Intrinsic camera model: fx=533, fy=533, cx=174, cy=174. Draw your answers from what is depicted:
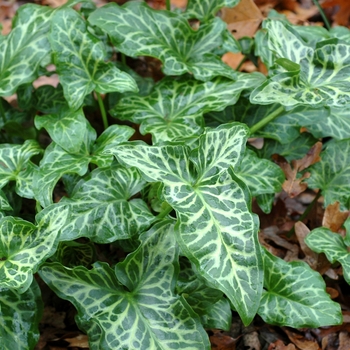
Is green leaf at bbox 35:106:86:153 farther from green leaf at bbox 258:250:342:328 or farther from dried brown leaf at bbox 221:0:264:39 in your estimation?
dried brown leaf at bbox 221:0:264:39

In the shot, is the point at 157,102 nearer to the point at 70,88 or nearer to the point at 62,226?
the point at 70,88

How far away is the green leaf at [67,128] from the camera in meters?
1.57

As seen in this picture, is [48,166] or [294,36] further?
[294,36]

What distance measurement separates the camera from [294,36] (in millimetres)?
1703

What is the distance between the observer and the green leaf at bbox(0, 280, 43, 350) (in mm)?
1369

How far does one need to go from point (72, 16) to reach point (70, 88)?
23 cm

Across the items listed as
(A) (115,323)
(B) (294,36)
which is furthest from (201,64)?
(A) (115,323)

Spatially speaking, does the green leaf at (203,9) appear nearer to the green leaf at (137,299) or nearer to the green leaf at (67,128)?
the green leaf at (67,128)

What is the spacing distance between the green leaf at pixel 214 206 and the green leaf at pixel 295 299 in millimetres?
330

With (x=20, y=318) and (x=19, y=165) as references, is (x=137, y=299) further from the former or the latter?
(x=19, y=165)

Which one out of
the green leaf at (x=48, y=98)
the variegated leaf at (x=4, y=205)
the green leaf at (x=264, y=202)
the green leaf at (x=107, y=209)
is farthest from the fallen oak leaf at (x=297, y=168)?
the variegated leaf at (x=4, y=205)

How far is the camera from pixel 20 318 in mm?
1404

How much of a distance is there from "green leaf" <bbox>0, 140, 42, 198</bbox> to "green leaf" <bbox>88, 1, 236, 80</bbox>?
0.45 meters

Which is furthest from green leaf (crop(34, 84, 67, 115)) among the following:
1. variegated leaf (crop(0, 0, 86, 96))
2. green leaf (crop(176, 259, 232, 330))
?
green leaf (crop(176, 259, 232, 330))
